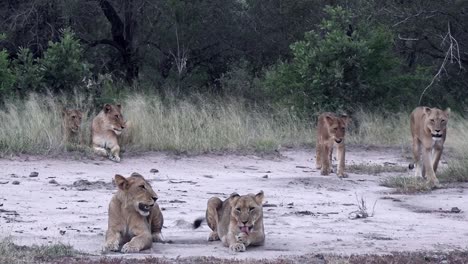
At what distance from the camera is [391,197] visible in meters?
12.6

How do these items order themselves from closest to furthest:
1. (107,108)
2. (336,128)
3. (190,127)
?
(336,128)
(107,108)
(190,127)

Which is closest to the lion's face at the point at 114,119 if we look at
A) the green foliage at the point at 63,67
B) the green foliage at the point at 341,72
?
the green foliage at the point at 63,67

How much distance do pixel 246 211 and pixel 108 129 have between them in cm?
763

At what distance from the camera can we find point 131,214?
8.46 metres

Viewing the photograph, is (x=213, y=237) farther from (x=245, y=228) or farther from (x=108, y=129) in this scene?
(x=108, y=129)

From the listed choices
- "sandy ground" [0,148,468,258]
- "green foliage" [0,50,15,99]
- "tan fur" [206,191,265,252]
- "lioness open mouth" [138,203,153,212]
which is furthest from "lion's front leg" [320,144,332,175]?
"lioness open mouth" [138,203,153,212]

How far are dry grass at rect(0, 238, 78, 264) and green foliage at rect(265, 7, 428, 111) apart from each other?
12.5 meters

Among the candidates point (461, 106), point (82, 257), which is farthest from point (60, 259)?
point (461, 106)

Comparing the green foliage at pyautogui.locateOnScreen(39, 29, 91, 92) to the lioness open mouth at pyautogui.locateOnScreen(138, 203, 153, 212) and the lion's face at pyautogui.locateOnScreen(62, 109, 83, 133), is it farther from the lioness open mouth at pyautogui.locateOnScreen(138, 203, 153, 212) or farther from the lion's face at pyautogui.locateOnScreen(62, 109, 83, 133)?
the lioness open mouth at pyautogui.locateOnScreen(138, 203, 153, 212)

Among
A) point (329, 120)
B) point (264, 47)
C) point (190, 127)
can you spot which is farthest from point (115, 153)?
point (264, 47)

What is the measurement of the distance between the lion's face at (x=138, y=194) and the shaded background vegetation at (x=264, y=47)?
36.0ft

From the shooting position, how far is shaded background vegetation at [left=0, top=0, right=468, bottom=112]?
2047 cm

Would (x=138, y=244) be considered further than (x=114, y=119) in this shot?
No

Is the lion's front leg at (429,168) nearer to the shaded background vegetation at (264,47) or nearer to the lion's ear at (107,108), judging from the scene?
the lion's ear at (107,108)
